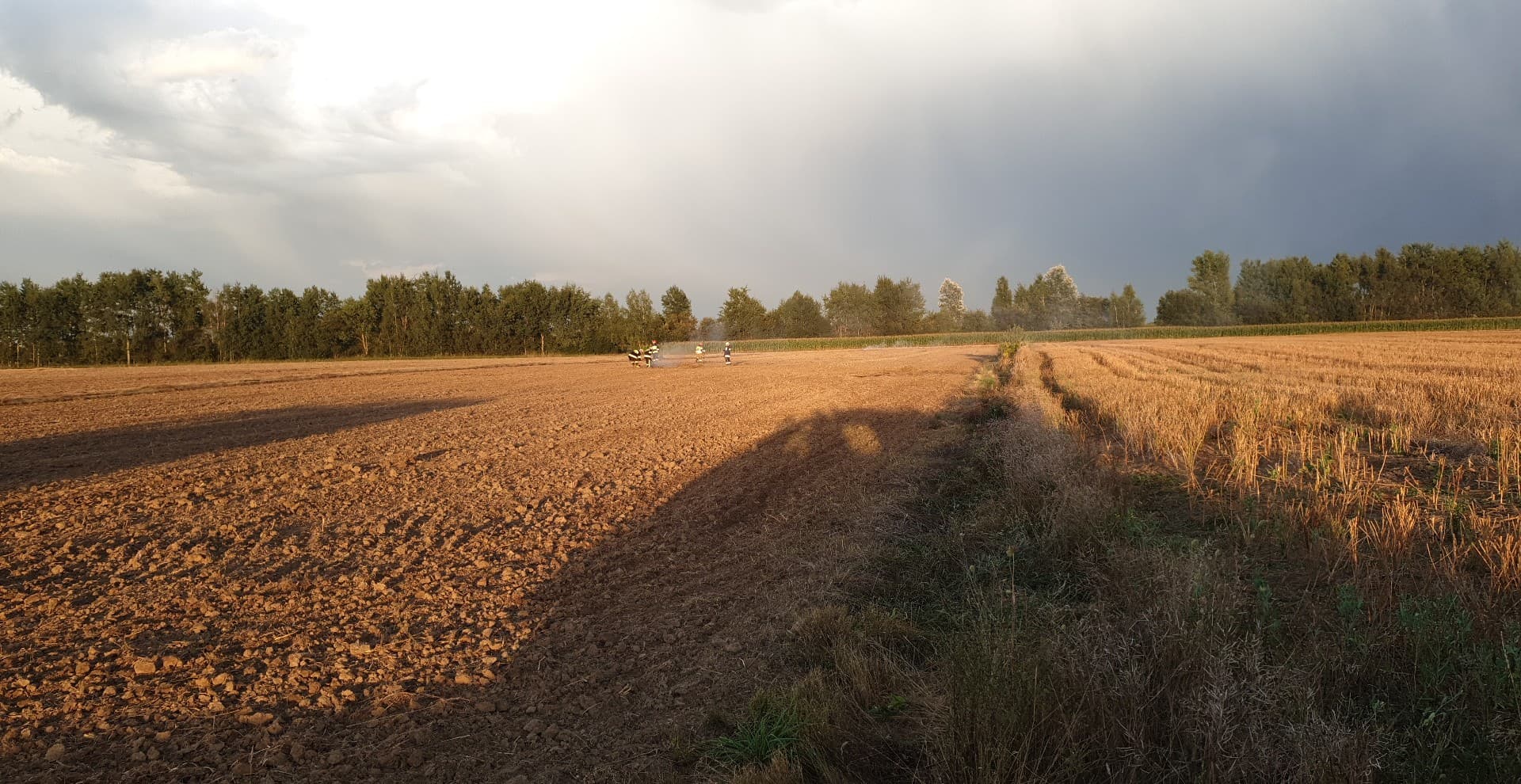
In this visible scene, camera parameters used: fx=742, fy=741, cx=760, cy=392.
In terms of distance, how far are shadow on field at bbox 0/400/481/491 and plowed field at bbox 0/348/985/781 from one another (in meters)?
0.09

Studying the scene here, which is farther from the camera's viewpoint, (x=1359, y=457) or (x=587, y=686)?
(x=1359, y=457)

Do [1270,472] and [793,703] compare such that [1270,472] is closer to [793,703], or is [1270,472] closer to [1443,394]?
[793,703]

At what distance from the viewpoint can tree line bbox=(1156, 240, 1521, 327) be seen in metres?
83.4

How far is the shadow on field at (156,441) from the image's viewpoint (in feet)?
33.4

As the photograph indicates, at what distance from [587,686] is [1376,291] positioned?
112 metres

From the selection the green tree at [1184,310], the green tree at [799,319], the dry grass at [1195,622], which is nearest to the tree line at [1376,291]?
the green tree at [1184,310]

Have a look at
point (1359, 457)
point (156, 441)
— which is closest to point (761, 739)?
point (1359, 457)

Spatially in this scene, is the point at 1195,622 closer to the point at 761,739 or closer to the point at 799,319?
the point at 761,739

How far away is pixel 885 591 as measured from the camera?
5312 mm

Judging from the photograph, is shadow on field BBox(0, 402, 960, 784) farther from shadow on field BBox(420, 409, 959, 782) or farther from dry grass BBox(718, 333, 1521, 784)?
dry grass BBox(718, 333, 1521, 784)

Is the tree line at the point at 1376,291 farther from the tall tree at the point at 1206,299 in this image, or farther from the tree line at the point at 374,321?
the tree line at the point at 374,321

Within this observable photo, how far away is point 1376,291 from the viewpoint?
87812mm

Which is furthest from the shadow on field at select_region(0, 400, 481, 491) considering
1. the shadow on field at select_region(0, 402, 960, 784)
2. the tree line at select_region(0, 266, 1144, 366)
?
the tree line at select_region(0, 266, 1144, 366)

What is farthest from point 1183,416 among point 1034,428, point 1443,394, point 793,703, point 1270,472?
point 793,703
